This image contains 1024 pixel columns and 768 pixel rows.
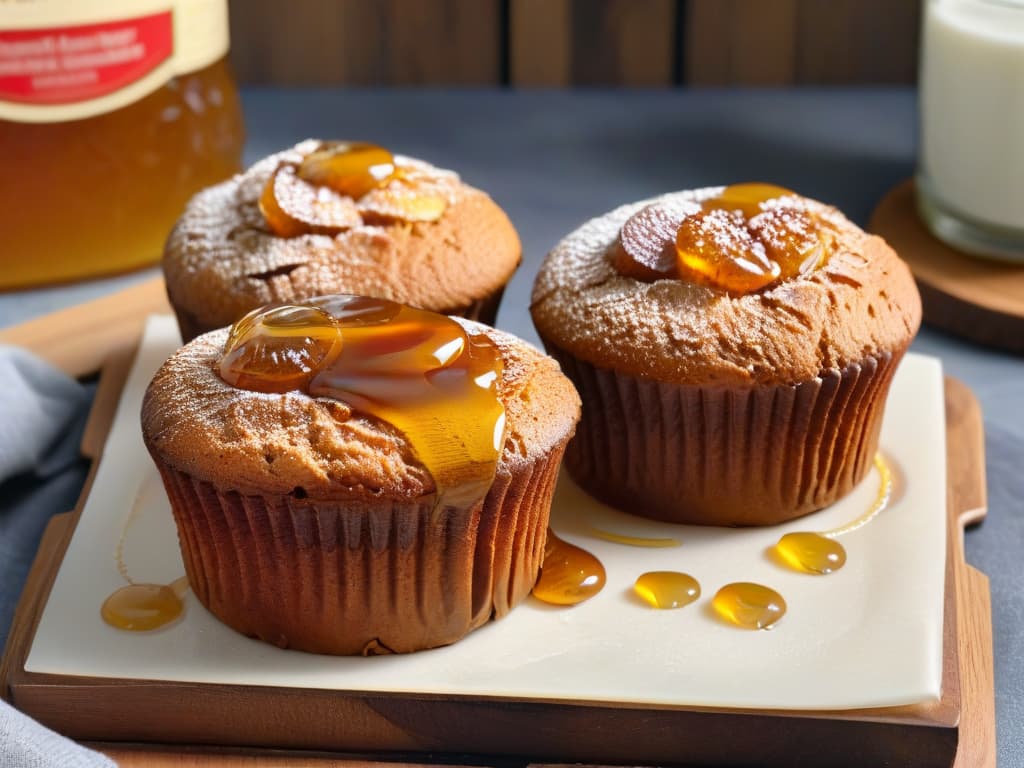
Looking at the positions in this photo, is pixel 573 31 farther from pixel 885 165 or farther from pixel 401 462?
pixel 401 462

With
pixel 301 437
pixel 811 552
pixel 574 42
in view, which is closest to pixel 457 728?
pixel 301 437

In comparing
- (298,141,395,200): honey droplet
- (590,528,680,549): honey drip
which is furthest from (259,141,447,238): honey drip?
(590,528,680,549): honey drip

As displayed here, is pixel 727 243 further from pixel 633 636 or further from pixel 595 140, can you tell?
pixel 595 140

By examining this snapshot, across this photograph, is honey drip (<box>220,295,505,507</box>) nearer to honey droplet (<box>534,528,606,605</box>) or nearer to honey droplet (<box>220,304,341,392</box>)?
honey droplet (<box>220,304,341,392</box>)

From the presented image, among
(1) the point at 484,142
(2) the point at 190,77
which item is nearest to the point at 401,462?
(2) the point at 190,77

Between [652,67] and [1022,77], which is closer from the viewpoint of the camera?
[1022,77]

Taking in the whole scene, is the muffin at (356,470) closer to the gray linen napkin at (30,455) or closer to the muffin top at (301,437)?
the muffin top at (301,437)
